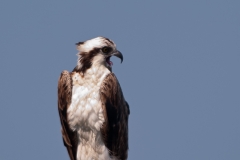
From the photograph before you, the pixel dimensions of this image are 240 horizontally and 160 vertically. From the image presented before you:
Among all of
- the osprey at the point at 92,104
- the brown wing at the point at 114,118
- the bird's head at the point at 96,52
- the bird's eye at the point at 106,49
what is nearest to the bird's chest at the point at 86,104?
the osprey at the point at 92,104

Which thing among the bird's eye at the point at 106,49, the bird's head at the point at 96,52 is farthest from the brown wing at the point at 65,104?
the bird's eye at the point at 106,49

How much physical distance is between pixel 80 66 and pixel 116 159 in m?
1.97

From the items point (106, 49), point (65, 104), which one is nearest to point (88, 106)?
point (65, 104)

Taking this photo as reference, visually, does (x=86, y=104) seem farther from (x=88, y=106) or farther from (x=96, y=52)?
(x=96, y=52)

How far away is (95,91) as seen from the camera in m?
9.02

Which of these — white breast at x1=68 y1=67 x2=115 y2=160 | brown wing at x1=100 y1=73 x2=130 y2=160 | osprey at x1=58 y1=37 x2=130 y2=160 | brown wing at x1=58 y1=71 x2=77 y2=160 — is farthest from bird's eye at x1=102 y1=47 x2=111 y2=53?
brown wing at x1=58 y1=71 x2=77 y2=160

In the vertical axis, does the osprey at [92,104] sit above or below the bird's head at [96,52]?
below

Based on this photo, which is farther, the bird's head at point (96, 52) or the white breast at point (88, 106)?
the bird's head at point (96, 52)

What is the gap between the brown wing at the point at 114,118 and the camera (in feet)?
29.7

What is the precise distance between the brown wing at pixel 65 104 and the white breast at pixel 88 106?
0.09 meters

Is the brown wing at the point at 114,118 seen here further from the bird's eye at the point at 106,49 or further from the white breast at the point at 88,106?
the bird's eye at the point at 106,49

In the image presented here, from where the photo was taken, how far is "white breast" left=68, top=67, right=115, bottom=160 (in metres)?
8.99

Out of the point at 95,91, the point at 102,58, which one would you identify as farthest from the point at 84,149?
the point at 102,58

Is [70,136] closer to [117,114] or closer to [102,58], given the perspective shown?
[117,114]
